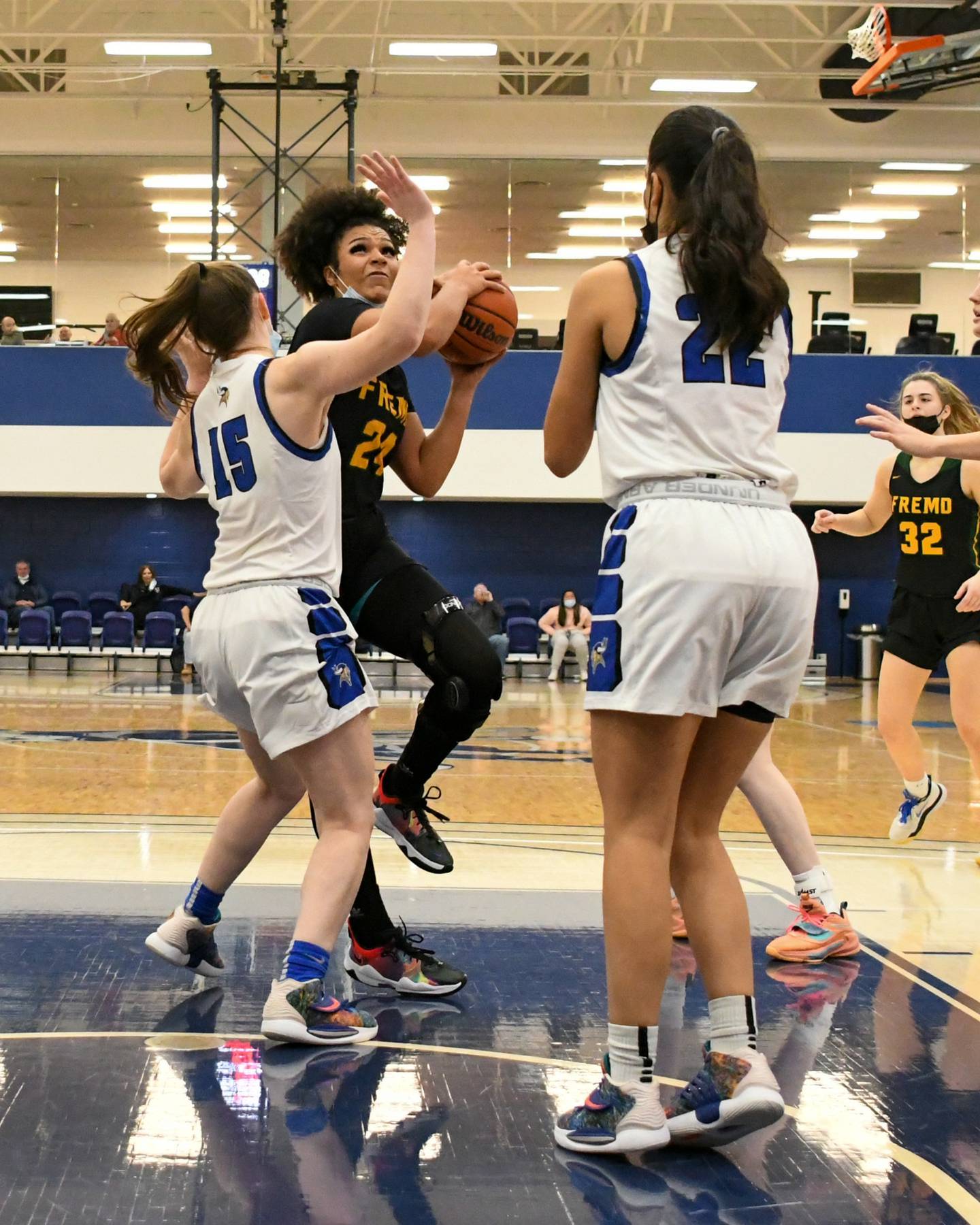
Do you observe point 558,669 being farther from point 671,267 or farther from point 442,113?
point 671,267

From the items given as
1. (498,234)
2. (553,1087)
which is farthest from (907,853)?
(498,234)

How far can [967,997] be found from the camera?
3314 mm

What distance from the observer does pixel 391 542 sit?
3574 mm

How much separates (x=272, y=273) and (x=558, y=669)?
582 centimetres

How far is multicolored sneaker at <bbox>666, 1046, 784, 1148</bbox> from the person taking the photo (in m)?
2.28

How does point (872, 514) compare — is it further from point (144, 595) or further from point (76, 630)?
point (144, 595)

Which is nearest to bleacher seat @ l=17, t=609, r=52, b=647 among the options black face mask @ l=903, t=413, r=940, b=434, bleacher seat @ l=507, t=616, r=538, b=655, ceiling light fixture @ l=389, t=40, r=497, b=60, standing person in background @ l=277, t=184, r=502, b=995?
bleacher seat @ l=507, t=616, r=538, b=655

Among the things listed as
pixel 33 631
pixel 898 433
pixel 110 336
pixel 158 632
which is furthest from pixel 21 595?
pixel 898 433

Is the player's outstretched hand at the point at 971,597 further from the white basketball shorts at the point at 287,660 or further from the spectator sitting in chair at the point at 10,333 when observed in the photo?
the spectator sitting in chair at the point at 10,333

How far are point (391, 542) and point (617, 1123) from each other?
1720 millimetres

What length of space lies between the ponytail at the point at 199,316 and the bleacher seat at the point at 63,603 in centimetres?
1557

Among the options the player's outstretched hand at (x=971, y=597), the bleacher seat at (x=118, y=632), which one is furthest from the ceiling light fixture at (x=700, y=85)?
the player's outstretched hand at (x=971, y=597)

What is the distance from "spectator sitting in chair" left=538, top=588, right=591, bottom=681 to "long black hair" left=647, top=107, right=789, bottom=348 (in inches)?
550

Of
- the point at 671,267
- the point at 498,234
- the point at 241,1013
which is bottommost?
the point at 241,1013
